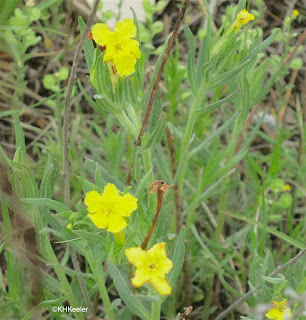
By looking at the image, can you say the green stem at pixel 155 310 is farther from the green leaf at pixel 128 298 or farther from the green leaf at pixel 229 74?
the green leaf at pixel 229 74

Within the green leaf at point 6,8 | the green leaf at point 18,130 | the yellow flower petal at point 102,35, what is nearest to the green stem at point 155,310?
the green leaf at point 18,130

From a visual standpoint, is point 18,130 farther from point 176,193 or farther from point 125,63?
point 176,193

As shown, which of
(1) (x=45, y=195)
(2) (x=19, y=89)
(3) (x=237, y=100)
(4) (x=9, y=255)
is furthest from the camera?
(2) (x=19, y=89)

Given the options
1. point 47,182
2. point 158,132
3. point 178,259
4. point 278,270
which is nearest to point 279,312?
point 278,270

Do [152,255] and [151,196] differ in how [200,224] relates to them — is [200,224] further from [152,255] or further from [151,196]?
[152,255]

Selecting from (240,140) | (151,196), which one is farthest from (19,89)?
(151,196)

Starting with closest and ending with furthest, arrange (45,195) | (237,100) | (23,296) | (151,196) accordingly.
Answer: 1. (151,196)
2. (45,195)
3. (23,296)
4. (237,100)
